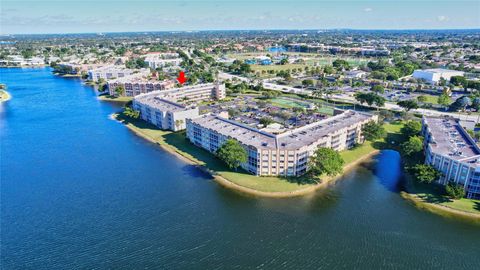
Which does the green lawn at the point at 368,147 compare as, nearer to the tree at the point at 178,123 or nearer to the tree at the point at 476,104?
the tree at the point at 476,104

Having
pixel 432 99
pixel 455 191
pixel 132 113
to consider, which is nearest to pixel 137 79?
pixel 132 113

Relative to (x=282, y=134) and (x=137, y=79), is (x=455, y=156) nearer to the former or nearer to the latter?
(x=282, y=134)

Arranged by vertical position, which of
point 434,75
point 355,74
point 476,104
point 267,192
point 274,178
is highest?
point 434,75

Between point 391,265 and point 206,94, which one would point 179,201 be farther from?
point 206,94

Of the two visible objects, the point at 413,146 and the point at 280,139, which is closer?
the point at 280,139

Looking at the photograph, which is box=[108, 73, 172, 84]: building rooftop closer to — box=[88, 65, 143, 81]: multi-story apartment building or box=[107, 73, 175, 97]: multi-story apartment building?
box=[107, 73, 175, 97]: multi-story apartment building

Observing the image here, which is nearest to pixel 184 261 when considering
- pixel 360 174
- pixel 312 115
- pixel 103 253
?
pixel 103 253

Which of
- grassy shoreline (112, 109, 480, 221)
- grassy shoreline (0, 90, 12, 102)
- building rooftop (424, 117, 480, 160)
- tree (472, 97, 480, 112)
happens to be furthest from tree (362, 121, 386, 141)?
grassy shoreline (0, 90, 12, 102)
